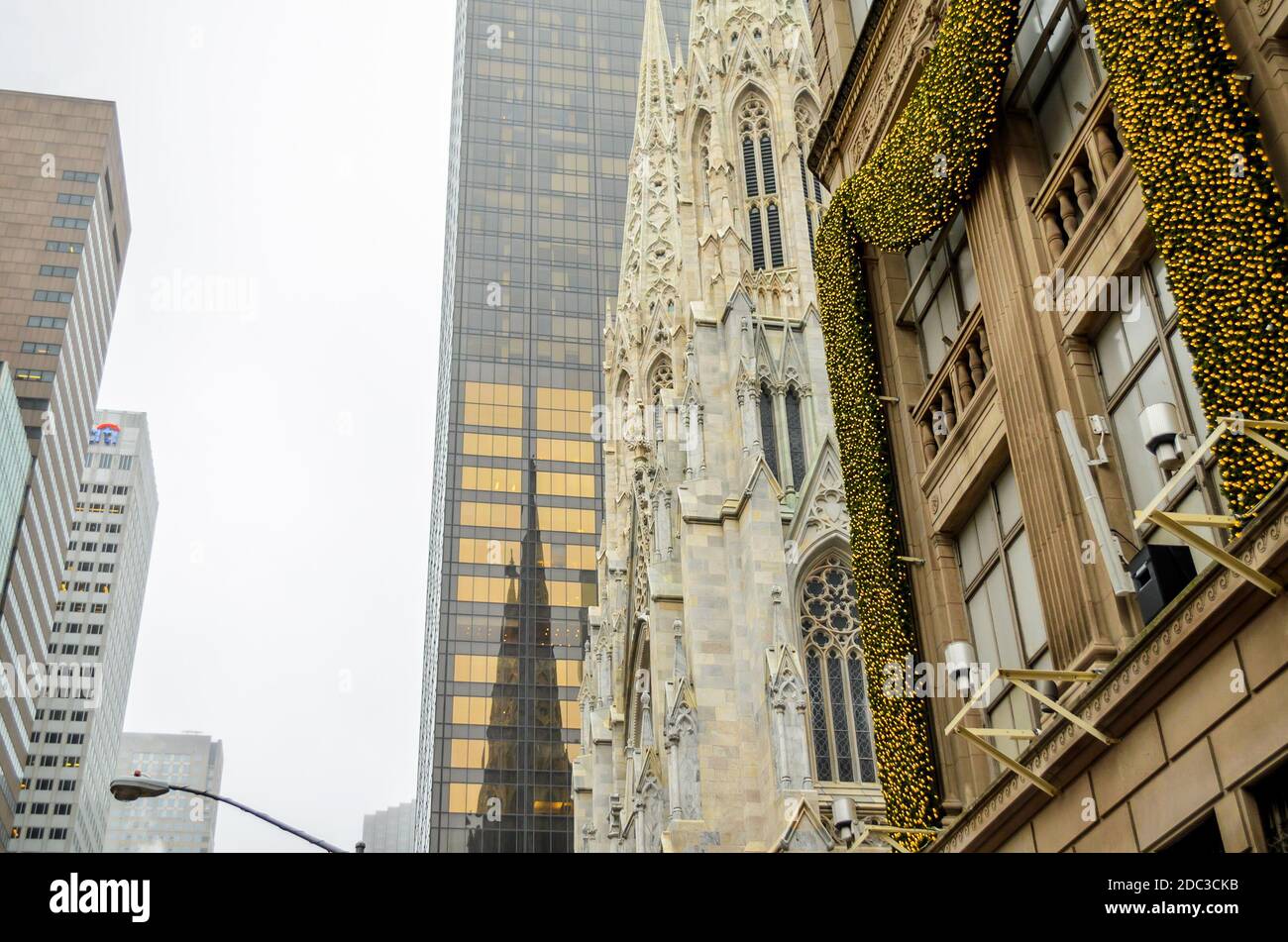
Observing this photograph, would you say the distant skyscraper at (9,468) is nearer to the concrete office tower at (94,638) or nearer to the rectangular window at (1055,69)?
the concrete office tower at (94,638)

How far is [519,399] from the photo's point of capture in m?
101

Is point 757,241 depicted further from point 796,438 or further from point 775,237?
point 796,438

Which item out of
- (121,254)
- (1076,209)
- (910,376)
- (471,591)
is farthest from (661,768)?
(121,254)

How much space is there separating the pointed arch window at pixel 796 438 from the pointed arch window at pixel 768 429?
54 centimetres

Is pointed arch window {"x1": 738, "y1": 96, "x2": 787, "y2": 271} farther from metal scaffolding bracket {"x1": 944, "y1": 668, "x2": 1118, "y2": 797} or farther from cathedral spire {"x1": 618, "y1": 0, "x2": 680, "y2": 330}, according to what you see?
metal scaffolding bracket {"x1": 944, "y1": 668, "x2": 1118, "y2": 797}

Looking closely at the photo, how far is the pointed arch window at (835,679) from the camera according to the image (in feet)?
132

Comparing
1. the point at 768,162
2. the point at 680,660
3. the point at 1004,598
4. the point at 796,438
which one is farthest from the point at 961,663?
the point at 768,162

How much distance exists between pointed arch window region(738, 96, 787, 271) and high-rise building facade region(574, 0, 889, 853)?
87 mm

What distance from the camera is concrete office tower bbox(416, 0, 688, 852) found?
289ft

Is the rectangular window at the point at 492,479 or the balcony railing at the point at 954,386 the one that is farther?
the rectangular window at the point at 492,479

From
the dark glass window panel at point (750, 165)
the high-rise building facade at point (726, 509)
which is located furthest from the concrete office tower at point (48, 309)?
the dark glass window panel at point (750, 165)

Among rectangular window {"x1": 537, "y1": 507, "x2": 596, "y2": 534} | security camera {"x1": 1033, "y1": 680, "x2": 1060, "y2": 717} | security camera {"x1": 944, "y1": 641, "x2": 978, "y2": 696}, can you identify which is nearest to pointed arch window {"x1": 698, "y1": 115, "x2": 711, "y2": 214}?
security camera {"x1": 1033, "y1": 680, "x2": 1060, "y2": 717}

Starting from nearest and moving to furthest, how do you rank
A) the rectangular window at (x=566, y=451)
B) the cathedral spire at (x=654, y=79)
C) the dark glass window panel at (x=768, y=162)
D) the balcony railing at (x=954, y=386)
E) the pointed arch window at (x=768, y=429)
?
the balcony railing at (x=954, y=386), the pointed arch window at (x=768, y=429), the dark glass window panel at (x=768, y=162), the cathedral spire at (x=654, y=79), the rectangular window at (x=566, y=451)

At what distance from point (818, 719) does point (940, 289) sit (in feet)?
76.5
